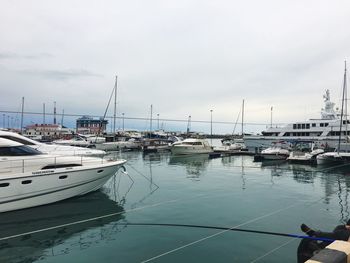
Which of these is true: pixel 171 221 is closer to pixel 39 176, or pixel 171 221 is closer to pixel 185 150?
pixel 39 176

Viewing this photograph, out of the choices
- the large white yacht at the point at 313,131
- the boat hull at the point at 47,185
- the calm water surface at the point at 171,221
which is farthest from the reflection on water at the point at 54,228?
the large white yacht at the point at 313,131

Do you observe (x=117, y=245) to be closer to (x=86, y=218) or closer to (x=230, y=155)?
(x=86, y=218)

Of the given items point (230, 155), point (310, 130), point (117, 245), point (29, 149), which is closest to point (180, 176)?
point (29, 149)

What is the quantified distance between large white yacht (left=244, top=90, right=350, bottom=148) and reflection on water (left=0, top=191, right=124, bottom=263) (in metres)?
50.8

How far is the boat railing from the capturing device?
566 inches

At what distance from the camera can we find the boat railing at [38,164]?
47.2 feet

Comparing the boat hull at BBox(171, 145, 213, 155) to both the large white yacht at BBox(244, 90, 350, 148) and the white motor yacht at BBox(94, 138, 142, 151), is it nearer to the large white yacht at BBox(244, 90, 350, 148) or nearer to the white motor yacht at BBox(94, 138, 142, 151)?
the white motor yacht at BBox(94, 138, 142, 151)

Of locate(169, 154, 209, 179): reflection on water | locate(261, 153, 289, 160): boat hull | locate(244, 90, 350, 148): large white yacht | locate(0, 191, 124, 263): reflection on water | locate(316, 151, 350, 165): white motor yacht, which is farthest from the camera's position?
locate(244, 90, 350, 148): large white yacht

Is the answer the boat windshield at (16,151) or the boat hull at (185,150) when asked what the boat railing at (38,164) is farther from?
the boat hull at (185,150)

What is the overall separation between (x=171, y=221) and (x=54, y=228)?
470cm

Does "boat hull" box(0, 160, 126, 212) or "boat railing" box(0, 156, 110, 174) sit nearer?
"boat hull" box(0, 160, 126, 212)

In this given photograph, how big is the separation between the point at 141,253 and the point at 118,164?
9355mm

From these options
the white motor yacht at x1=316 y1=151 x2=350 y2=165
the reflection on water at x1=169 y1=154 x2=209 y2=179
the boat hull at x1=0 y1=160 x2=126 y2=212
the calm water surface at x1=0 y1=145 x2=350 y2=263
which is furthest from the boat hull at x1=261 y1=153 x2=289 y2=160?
the boat hull at x1=0 y1=160 x2=126 y2=212

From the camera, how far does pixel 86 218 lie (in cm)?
1355
